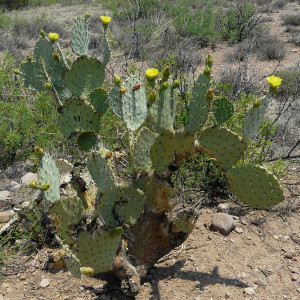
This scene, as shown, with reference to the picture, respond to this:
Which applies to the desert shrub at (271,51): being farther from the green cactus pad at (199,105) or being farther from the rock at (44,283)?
the rock at (44,283)

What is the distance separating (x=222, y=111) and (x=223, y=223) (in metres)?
1.18

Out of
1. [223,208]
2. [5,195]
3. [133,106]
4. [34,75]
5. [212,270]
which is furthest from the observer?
[5,195]

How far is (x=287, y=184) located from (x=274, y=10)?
521 inches

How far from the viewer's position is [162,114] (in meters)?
Answer: 2.26

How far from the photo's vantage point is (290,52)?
9.34 meters

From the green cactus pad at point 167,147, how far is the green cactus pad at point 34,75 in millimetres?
1366

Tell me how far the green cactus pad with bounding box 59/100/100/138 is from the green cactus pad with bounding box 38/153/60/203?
0.73 m

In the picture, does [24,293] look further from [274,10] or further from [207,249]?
[274,10]

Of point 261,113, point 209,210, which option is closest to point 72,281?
point 209,210

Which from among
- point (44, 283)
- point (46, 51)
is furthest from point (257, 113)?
point (44, 283)

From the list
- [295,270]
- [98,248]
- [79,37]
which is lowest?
[295,270]

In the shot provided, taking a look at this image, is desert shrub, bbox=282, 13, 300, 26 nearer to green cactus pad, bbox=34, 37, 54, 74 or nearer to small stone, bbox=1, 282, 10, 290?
green cactus pad, bbox=34, 37, 54, 74

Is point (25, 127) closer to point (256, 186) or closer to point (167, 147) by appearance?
point (167, 147)

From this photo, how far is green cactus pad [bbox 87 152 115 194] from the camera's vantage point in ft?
6.75
